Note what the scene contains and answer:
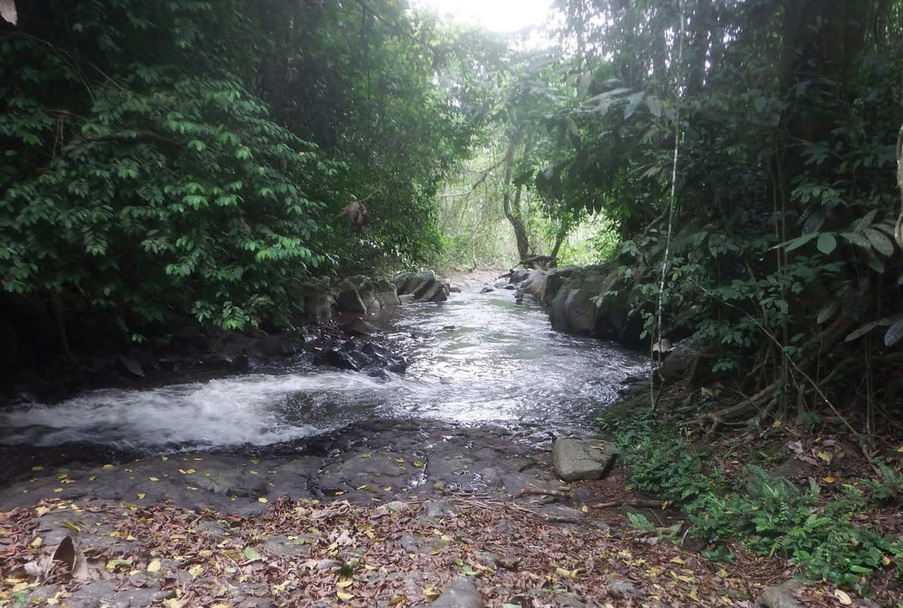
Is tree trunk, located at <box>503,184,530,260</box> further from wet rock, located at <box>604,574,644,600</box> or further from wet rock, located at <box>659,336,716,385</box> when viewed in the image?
wet rock, located at <box>604,574,644,600</box>

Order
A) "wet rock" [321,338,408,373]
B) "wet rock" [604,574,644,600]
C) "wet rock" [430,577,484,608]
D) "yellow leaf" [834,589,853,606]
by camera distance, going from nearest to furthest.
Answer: "wet rock" [430,577,484,608]
"yellow leaf" [834,589,853,606]
"wet rock" [604,574,644,600]
"wet rock" [321,338,408,373]

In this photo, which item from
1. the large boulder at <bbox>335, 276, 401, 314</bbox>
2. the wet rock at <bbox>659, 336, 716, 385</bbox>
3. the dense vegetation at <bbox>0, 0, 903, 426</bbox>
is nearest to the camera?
the dense vegetation at <bbox>0, 0, 903, 426</bbox>

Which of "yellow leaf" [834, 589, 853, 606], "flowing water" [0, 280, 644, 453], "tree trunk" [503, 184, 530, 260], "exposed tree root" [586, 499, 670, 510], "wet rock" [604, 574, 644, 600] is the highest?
"tree trunk" [503, 184, 530, 260]

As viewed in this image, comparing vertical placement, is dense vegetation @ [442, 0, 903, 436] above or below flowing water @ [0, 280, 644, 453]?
above

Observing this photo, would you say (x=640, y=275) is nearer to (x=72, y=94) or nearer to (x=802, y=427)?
(x=802, y=427)

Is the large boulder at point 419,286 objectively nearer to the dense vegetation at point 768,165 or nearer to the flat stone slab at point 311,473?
the flat stone slab at point 311,473

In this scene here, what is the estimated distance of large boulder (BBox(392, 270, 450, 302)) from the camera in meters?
20.0

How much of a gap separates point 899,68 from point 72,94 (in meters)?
6.90

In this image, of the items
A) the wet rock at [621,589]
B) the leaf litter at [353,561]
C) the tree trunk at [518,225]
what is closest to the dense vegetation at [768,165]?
the leaf litter at [353,561]

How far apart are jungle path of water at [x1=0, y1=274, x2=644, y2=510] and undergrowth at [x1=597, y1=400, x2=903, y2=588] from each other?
1.11 metres

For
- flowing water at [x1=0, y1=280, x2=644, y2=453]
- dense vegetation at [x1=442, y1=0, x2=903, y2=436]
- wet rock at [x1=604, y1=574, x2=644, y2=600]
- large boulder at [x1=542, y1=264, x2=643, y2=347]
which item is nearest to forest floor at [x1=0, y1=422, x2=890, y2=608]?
wet rock at [x1=604, y1=574, x2=644, y2=600]

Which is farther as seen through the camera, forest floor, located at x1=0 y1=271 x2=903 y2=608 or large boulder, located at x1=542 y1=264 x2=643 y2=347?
large boulder, located at x1=542 y1=264 x2=643 y2=347

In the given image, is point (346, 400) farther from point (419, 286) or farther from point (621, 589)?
point (419, 286)

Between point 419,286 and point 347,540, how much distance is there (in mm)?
16790
